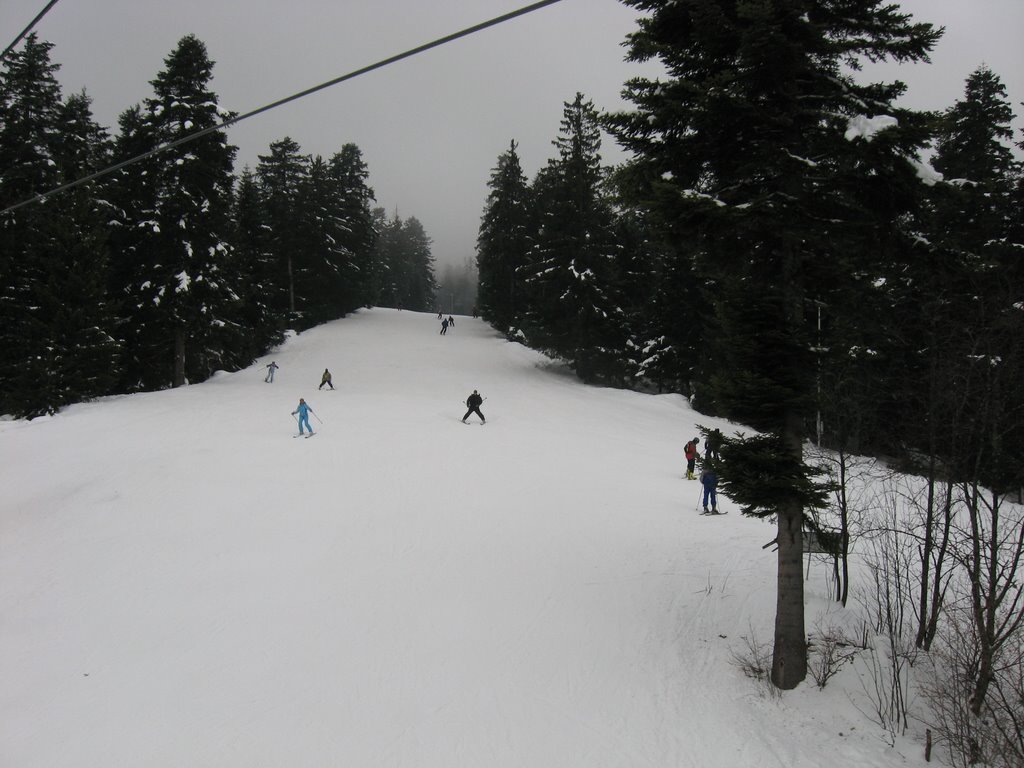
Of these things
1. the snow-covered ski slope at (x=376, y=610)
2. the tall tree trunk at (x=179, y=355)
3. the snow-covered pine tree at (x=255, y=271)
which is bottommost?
the snow-covered ski slope at (x=376, y=610)

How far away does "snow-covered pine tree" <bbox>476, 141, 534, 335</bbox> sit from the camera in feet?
149

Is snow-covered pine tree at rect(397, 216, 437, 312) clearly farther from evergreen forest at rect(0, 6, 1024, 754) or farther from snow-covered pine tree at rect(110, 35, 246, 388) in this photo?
evergreen forest at rect(0, 6, 1024, 754)

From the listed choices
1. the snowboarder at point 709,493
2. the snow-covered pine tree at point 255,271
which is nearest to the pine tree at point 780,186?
the snowboarder at point 709,493

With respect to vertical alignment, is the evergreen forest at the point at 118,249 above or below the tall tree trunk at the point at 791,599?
above

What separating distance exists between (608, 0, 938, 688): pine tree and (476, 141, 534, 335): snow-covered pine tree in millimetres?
37308

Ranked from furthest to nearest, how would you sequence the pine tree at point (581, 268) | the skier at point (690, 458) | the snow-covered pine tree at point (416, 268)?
the snow-covered pine tree at point (416, 268) < the pine tree at point (581, 268) < the skier at point (690, 458)

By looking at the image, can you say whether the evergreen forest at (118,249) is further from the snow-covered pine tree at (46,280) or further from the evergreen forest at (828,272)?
the evergreen forest at (828,272)

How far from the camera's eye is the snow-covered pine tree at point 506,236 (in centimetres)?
4550

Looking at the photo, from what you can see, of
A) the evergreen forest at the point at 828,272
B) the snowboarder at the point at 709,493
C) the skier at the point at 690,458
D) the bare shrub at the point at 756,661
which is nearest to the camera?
the evergreen forest at the point at 828,272

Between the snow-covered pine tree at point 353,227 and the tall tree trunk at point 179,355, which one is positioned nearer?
the tall tree trunk at point 179,355

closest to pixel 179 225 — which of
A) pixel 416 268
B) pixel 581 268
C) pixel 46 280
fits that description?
pixel 46 280

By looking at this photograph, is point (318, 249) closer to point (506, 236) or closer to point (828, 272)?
point (506, 236)

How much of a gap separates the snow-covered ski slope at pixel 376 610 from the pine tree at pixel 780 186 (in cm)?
205

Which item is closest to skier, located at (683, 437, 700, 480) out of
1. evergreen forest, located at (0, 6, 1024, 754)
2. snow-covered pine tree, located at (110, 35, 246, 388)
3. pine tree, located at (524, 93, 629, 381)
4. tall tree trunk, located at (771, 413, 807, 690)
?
evergreen forest, located at (0, 6, 1024, 754)
